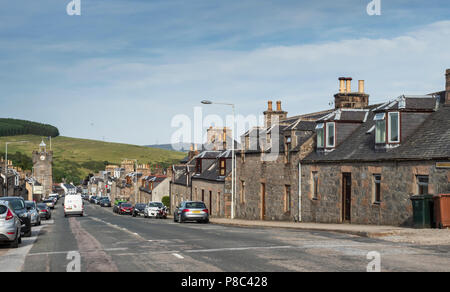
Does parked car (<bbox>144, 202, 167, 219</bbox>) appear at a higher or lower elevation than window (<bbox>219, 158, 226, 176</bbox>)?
lower

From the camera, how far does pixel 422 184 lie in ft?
84.9

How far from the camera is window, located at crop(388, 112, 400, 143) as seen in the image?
28719 millimetres

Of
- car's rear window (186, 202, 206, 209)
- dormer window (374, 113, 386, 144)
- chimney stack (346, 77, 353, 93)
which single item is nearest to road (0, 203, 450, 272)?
dormer window (374, 113, 386, 144)

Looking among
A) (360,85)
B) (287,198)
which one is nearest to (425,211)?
(287,198)

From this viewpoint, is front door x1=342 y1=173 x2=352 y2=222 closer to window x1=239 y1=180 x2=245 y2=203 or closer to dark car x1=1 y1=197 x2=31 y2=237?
window x1=239 y1=180 x2=245 y2=203

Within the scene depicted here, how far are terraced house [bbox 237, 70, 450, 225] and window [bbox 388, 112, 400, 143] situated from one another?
0.05 meters

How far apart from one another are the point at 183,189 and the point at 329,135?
35.3 metres

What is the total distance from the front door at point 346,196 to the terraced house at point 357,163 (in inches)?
2.2

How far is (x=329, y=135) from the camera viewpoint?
34812 mm

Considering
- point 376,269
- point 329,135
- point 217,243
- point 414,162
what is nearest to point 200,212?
point 329,135

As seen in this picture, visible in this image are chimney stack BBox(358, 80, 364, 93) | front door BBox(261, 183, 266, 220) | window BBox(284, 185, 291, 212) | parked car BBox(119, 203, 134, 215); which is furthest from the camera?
parked car BBox(119, 203, 134, 215)
